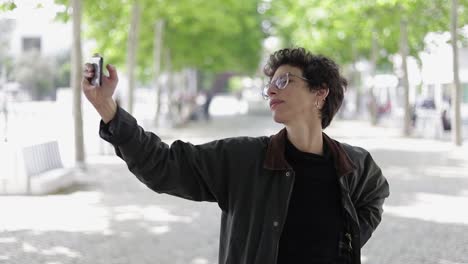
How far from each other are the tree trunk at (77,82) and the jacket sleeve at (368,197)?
13.5 m

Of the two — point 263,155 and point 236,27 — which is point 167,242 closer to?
point 263,155

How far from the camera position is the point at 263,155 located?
9.62 ft

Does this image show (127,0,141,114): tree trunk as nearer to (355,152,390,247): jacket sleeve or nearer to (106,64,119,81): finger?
(355,152,390,247): jacket sleeve

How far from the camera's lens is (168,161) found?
2.82 m

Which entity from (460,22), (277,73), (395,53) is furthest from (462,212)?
(395,53)

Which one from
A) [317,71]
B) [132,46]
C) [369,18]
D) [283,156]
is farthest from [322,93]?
[369,18]

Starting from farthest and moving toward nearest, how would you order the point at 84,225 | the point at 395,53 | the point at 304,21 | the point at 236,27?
1. the point at 395,53
2. the point at 236,27
3. the point at 304,21
4. the point at 84,225

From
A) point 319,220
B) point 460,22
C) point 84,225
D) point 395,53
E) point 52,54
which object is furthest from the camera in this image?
point 52,54

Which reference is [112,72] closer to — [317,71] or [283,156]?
[283,156]

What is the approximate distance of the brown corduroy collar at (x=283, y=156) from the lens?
2861mm

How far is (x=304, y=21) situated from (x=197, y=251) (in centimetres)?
3051

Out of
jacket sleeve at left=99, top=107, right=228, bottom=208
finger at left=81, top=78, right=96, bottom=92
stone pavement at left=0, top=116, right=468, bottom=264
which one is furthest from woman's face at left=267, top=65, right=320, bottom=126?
stone pavement at left=0, top=116, right=468, bottom=264

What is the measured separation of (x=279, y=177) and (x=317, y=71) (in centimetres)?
48

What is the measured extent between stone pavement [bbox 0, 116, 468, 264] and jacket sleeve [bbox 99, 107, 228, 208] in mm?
4802
